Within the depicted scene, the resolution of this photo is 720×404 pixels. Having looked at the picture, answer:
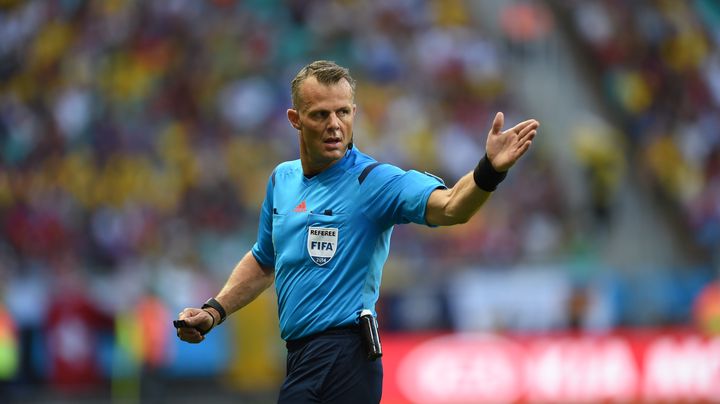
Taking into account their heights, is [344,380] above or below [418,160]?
below

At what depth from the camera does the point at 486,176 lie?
4.81 metres

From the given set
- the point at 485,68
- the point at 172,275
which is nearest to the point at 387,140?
the point at 485,68

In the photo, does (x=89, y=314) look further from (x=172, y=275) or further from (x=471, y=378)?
(x=471, y=378)

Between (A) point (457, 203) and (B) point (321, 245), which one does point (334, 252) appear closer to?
(B) point (321, 245)

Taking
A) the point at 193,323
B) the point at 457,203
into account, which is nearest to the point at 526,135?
the point at 457,203

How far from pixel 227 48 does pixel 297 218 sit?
49.3ft

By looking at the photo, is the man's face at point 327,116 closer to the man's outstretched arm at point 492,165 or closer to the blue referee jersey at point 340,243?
the blue referee jersey at point 340,243

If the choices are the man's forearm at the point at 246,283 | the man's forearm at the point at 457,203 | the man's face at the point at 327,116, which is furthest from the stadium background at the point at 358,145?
the man's forearm at the point at 457,203

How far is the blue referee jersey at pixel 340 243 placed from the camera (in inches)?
211

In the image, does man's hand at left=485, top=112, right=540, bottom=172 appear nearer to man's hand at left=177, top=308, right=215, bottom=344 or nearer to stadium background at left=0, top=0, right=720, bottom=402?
man's hand at left=177, top=308, right=215, bottom=344

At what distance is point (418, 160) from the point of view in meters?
18.2

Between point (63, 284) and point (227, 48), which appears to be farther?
point (227, 48)

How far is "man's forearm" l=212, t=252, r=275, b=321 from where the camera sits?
596 cm

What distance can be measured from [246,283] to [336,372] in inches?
33.9
